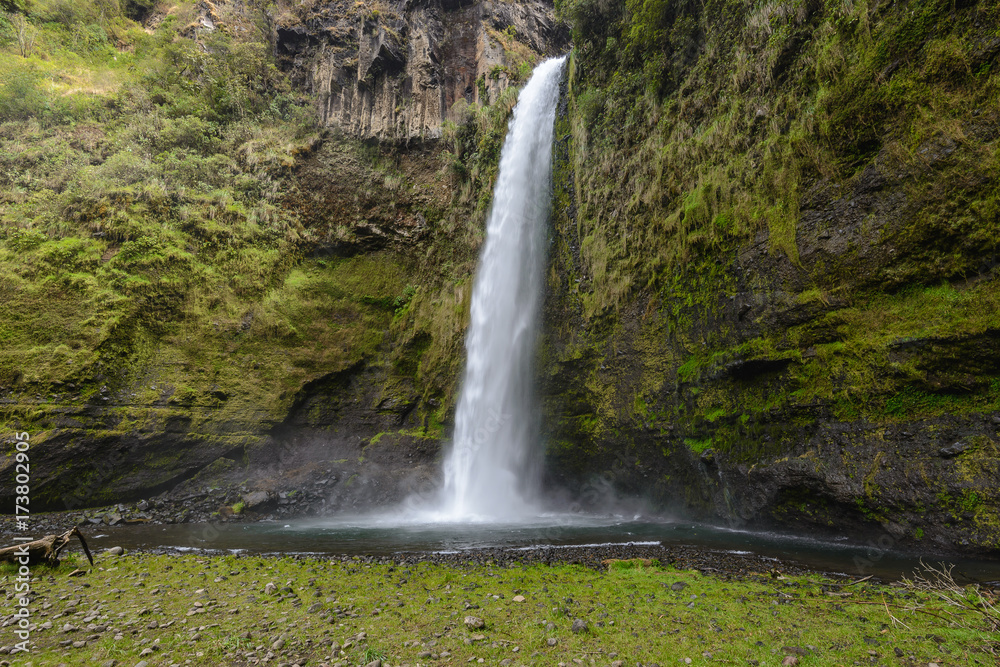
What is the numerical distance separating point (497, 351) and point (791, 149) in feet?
33.1

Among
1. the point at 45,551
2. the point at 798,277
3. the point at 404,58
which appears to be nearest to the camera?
the point at 45,551

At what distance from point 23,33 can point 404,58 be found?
19160mm

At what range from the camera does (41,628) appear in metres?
4.24

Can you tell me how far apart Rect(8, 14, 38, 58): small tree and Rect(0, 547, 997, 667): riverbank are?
2892cm

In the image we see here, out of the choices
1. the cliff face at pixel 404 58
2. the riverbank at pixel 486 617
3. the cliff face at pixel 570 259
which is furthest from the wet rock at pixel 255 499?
the cliff face at pixel 404 58

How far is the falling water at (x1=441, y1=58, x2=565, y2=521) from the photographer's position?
15.0 meters

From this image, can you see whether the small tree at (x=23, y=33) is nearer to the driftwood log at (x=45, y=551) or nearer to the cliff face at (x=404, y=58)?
the cliff face at (x=404, y=58)

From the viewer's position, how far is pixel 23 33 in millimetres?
22359

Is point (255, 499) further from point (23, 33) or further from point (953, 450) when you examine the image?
point (23, 33)

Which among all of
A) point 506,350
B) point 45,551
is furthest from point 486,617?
point 506,350

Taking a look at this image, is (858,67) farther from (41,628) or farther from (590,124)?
(41,628)

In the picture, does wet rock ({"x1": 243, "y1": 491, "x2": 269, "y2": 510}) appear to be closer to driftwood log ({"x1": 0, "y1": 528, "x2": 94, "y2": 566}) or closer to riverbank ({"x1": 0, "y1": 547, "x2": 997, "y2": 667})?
riverbank ({"x1": 0, "y1": 547, "x2": 997, "y2": 667})

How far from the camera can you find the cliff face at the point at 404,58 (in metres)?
21.4

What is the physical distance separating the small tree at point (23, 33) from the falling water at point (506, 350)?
25.1m
